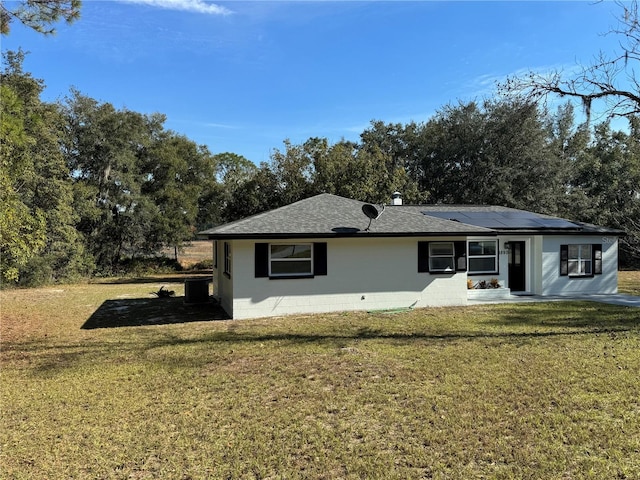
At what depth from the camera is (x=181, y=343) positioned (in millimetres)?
8359

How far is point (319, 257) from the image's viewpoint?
11453mm

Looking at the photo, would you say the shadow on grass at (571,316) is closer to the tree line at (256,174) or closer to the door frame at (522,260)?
the door frame at (522,260)

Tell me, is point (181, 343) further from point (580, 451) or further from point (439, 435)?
point (580, 451)

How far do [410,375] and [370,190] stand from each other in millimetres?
17278

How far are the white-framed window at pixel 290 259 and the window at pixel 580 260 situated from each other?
9.65 meters

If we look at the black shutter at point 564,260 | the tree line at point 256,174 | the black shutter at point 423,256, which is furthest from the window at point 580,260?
the tree line at point 256,174

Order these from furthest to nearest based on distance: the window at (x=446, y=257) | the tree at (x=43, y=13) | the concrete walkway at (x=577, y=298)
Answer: the concrete walkway at (x=577, y=298), the window at (x=446, y=257), the tree at (x=43, y=13)

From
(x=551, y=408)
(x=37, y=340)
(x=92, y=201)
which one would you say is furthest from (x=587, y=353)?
(x=92, y=201)

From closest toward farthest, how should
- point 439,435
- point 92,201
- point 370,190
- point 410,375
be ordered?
point 439,435, point 410,375, point 370,190, point 92,201

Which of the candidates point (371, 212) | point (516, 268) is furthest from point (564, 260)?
point (371, 212)

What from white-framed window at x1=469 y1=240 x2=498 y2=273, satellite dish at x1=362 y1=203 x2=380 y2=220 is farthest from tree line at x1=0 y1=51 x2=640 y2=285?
satellite dish at x1=362 y1=203 x2=380 y2=220

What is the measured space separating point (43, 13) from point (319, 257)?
7.89 m

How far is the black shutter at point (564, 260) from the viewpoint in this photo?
14.9m

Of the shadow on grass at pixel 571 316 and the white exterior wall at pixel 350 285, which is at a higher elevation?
the white exterior wall at pixel 350 285
